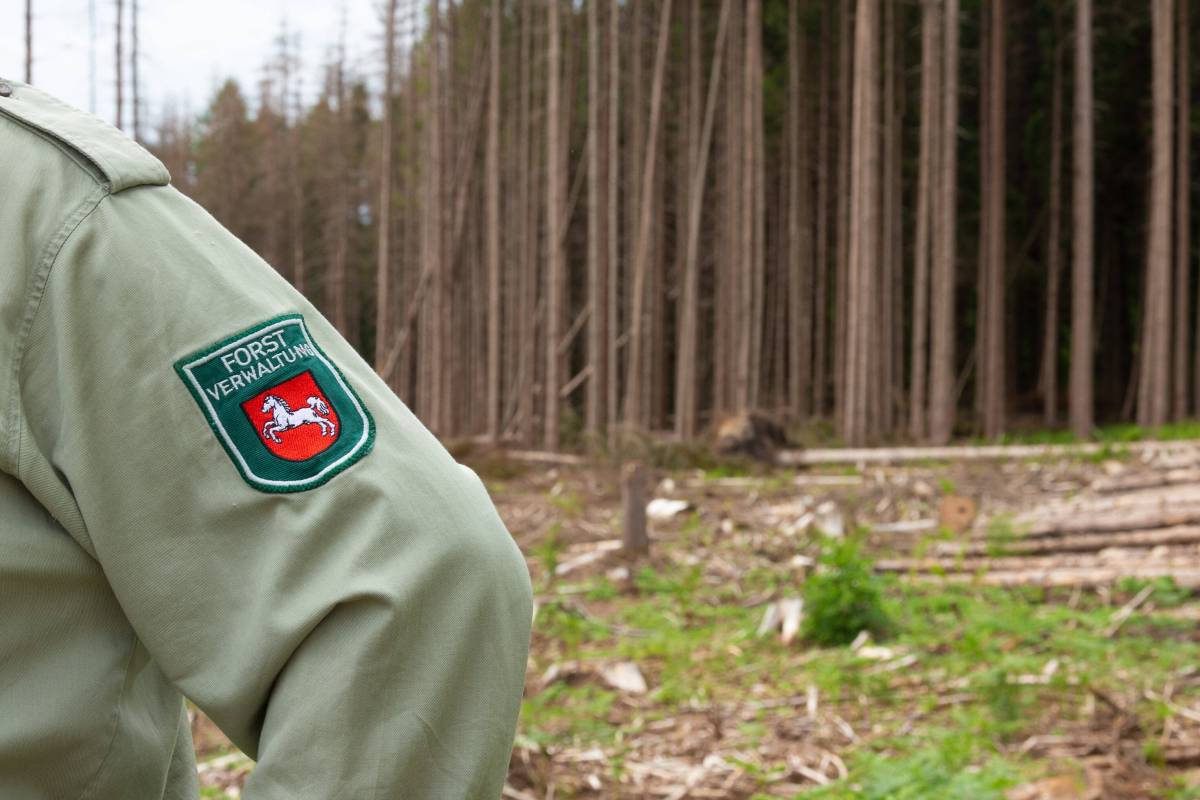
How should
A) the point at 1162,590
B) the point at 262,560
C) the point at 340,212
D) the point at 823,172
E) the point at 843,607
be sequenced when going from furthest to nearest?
the point at 340,212 → the point at 823,172 → the point at 1162,590 → the point at 843,607 → the point at 262,560

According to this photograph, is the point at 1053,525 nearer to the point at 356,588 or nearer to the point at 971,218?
the point at 356,588

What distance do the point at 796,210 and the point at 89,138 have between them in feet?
54.8

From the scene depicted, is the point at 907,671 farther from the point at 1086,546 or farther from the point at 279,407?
the point at 279,407

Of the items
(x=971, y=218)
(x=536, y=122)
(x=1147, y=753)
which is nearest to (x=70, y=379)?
(x=1147, y=753)

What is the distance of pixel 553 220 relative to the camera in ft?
44.2

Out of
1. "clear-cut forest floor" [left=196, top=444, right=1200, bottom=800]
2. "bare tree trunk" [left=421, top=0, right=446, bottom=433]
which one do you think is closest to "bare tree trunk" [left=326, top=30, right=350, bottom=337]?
"bare tree trunk" [left=421, top=0, right=446, bottom=433]

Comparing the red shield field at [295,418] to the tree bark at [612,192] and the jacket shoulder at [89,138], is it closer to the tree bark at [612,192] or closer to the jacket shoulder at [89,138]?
the jacket shoulder at [89,138]

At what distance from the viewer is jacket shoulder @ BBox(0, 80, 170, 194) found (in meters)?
0.72

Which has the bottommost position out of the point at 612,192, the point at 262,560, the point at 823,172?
the point at 262,560

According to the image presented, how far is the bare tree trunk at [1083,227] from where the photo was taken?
1343cm

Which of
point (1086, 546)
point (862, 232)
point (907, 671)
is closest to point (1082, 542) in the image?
point (1086, 546)

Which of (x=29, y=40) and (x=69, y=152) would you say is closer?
(x=69, y=152)

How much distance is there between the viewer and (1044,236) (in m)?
21.1

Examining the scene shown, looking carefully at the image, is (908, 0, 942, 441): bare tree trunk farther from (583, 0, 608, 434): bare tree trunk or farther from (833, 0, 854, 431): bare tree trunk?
(583, 0, 608, 434): bare tree trunk
